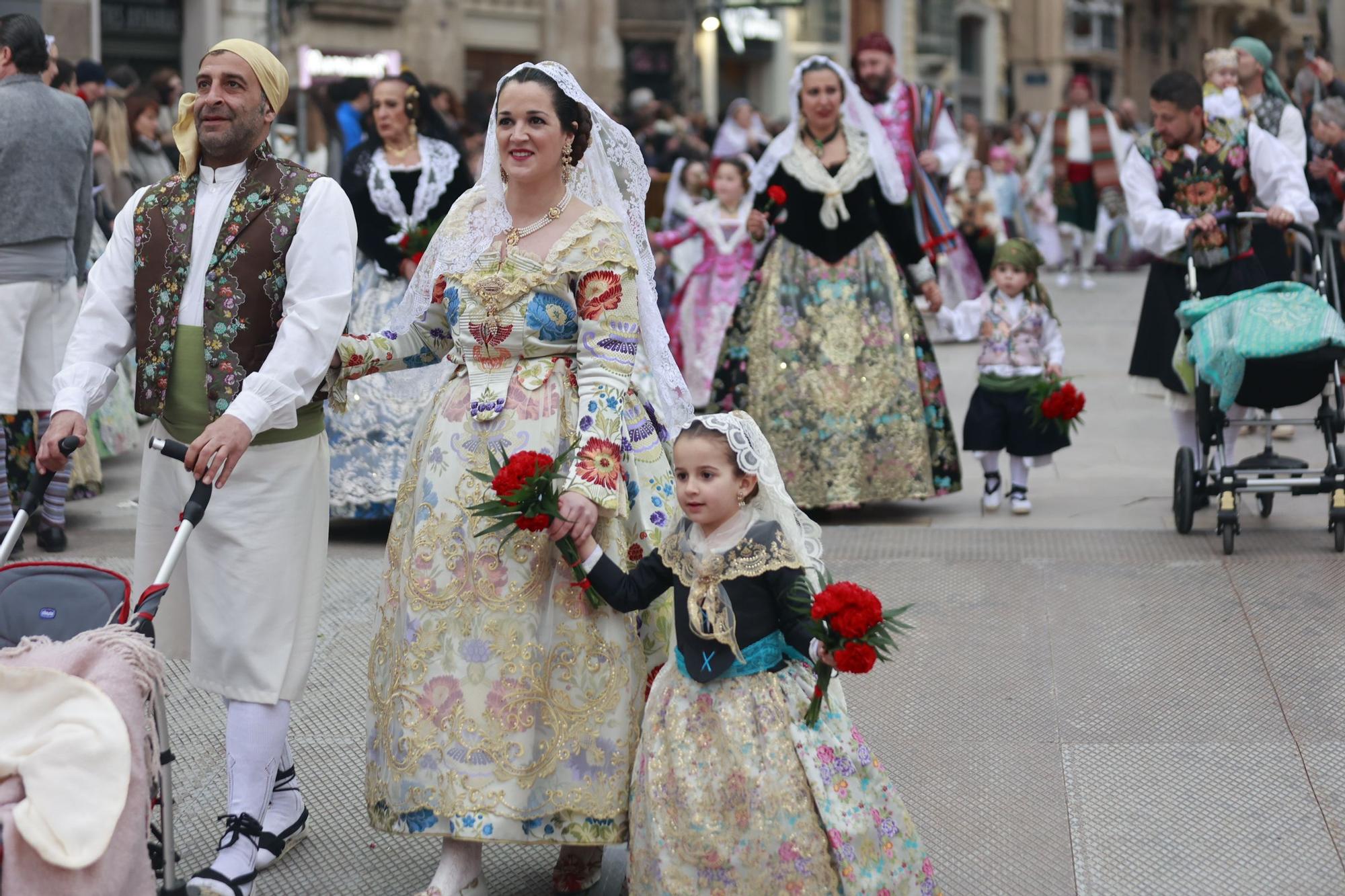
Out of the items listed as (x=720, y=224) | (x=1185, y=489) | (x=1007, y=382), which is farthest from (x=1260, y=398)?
(x=720, y=224)

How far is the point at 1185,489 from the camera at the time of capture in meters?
7.48

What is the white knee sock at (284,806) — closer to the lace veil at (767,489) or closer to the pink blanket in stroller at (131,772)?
the pink blanket in stroller at (131,772)

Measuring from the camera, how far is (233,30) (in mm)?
23188

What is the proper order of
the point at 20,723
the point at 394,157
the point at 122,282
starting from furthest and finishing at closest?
the point at 394,157, the point at 122,282, the point at 20,723

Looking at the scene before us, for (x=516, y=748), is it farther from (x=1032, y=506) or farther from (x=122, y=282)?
(x=1032, y=506)

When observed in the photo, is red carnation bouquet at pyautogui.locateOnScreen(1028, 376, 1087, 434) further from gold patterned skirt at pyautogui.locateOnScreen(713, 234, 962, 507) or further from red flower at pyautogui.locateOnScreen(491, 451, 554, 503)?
red flower at pyautogui.locateOnScreen(491, 451, 554, 503)

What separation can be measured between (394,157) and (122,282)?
12.8 feet

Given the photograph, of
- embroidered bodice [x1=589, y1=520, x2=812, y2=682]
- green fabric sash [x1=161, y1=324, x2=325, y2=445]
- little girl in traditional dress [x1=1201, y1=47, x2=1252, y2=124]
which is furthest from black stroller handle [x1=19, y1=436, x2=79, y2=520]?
little girl in traditional dress [x1=1201, y1=47, x2=1252, y2=124]

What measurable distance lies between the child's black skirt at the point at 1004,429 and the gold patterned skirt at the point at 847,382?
165 mm

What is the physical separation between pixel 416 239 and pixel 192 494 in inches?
157

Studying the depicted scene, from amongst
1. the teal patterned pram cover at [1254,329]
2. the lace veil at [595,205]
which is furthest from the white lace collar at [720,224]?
Answer: the lace veil at [595,205]

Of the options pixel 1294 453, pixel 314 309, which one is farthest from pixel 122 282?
pixel 1294 453

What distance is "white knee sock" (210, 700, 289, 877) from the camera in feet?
13.7

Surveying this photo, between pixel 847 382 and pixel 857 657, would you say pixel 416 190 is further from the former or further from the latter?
pixel 857 657
